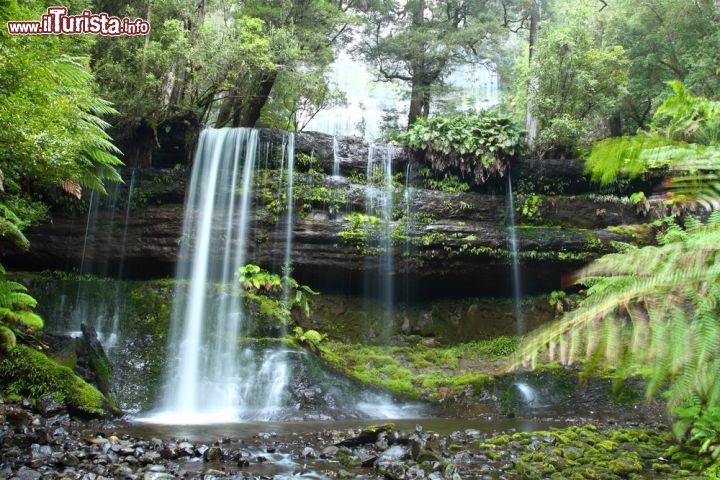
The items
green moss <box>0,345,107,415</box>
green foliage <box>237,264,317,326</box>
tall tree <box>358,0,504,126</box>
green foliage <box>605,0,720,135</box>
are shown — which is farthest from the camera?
tall tree <box>358,0,504,126</box>

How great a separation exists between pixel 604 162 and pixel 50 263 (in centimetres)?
1380

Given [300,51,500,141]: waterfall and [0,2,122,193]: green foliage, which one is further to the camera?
[300,51,500,141]: waterfall

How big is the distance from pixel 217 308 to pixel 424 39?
12052 millimetres

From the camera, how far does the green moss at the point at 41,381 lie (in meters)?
6.85

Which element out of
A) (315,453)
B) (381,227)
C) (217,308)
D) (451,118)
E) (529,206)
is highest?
(451,118)

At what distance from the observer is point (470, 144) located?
13719 mm

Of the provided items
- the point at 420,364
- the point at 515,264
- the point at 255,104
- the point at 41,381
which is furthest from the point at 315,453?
the point at 255,104

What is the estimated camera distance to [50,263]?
12734 millimetres

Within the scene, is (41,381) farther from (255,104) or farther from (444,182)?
(255,104)

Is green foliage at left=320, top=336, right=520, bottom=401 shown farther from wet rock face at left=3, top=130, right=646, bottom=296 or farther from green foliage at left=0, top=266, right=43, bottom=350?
green foliage at left=0, top=266, right=43, bottom=350

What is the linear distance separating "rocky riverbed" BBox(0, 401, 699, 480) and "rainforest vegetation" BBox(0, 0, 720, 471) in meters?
0.71

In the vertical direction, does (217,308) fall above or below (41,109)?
below

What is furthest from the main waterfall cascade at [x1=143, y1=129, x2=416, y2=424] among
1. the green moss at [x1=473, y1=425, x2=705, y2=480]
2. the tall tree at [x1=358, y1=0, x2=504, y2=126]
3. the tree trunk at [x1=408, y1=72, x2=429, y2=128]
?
the tall tree at [x1=358, y1=0, x2=504, y2=126]

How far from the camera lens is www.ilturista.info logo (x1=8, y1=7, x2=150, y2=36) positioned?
7774 millimetres
